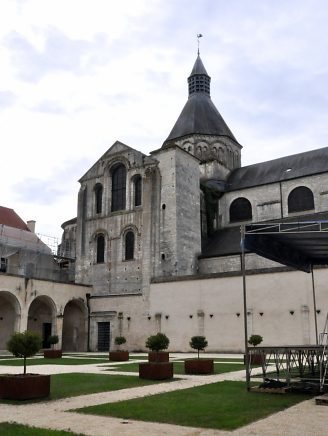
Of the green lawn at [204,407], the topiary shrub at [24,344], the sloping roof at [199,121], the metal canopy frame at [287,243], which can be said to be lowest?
the green lawn at [204,407]

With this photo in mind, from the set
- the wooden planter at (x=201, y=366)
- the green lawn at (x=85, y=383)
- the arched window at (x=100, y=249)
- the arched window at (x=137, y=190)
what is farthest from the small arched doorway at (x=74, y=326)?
the wooden planter at (x=201, y=366)

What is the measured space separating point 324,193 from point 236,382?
26.0 m

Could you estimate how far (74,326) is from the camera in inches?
1425

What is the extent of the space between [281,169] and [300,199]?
4265 millimetres

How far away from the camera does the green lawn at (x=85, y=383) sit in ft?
36.8

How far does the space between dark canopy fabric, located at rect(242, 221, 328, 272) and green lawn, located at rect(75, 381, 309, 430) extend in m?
4.17

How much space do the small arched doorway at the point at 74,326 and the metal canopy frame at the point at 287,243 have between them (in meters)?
21.6

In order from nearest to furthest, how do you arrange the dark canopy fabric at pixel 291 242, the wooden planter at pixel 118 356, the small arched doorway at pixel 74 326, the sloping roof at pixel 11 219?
1. the dark canopy fabric at pixel 291 242
2. the wooden planter at pixel 118 356
3. the small arched doorway at pixel 74 326
4. the sloping roof at pixel 11 219

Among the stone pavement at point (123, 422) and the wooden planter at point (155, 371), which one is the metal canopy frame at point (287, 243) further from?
the stone pavement at point (123, 422)

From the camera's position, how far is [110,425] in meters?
7.40

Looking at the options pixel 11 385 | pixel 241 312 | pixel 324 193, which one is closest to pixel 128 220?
pixel 241 312

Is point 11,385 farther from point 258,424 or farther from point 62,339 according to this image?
point 62,339

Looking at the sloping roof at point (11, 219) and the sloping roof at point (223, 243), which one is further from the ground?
the sloping roof at point (11, 219)

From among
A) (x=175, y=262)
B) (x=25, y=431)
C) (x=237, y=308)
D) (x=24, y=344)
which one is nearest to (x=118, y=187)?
(x=175, y=262)
